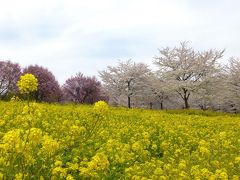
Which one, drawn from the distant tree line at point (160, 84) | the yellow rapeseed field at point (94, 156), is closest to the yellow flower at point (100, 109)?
the yellow rapeseed field at point (94, 156)

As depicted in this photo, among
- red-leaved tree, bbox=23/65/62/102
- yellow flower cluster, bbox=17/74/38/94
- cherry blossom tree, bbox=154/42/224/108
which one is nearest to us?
yellow flower cluster, bbox=17/74/38/94

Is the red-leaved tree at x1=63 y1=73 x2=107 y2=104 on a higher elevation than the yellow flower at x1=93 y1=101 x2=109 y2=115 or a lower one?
higher

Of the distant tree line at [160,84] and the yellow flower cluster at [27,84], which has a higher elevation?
the distant tree line at [160,84]

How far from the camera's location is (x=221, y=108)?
55.1m

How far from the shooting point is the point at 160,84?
1934 inches

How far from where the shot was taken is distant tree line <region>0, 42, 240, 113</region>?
1835 inches

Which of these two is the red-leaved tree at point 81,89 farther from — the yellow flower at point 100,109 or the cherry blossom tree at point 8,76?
the yellow flower at point 100,109

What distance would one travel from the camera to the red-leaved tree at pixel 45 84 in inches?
2314

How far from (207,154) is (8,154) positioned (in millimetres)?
4076

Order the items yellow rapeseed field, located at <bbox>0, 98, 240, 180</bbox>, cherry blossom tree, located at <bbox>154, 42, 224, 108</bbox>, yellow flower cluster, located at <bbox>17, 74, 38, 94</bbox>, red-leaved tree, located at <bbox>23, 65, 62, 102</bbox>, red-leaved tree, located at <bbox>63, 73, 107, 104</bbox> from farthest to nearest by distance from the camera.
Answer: red-leaved tree, located at <bbox>63, 73, 107, 104</bbox> → red-leaved tree, located at <bbox>23, 65, 62, 102</bbox> → cherry blossom tree, located at <bbox>154, 42, 224, 108</bbox> → yellow flower cluster, located at <bbox>17, 74, 38, 94</bbox> → yellow rapeseed field, located at <bbox>0, 98, 240, 180</bbox>

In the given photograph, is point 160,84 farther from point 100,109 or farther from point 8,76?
point 100,109

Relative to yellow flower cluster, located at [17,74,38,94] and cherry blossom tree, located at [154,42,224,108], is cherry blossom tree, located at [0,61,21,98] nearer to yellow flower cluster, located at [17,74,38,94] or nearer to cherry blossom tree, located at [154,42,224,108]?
cherry blossom tree, located at [154,42,224,108]

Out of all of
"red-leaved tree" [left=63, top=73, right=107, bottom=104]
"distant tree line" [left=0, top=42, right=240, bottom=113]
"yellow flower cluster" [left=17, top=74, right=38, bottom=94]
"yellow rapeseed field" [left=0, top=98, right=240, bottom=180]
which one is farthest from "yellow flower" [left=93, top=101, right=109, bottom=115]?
"red-leaved tree" [left=63, top=73, right=107, bottom=104]

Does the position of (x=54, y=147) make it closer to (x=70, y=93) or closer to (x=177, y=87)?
(x=177, y=87)
